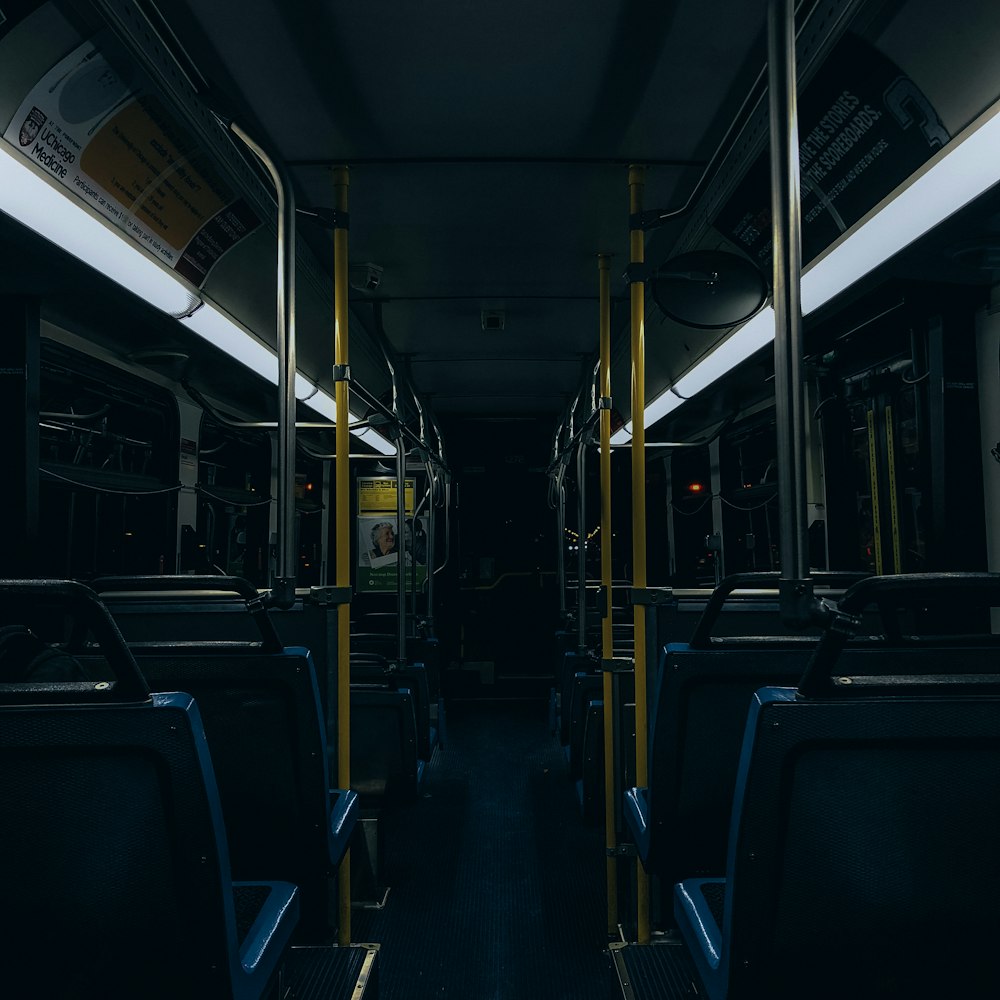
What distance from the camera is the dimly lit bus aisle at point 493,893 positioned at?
266 centimetres

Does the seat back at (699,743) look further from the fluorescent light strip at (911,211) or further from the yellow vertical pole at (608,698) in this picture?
the fluorescent light strip at (911,211)

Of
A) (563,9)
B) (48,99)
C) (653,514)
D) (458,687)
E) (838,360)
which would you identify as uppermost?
(563,9)

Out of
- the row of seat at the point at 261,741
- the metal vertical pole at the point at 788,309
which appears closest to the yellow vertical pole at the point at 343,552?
the row of seat at the point at 261,741

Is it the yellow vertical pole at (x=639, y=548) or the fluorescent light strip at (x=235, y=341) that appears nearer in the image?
the yellow vertical pole at (x=639, y=548)

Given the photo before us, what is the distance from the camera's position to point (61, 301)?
3.79 m

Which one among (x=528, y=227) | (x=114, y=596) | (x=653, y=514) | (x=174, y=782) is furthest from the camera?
(x=653, y=514)

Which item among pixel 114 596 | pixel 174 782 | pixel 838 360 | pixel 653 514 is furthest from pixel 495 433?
pixel 174 782

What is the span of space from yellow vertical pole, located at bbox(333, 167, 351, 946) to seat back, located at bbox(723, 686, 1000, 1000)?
159 cm

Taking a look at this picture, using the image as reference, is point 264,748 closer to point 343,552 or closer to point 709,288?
point 343,552

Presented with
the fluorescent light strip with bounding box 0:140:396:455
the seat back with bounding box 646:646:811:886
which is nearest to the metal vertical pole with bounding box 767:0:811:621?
the seat back with bounding box 646:646:811:886

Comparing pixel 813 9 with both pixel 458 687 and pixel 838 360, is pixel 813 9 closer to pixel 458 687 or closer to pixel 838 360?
pixel 838 360

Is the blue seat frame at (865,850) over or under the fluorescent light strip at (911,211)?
under

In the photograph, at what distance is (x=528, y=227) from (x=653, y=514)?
20.4 ft

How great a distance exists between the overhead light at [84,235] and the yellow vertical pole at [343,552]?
2.76ft
